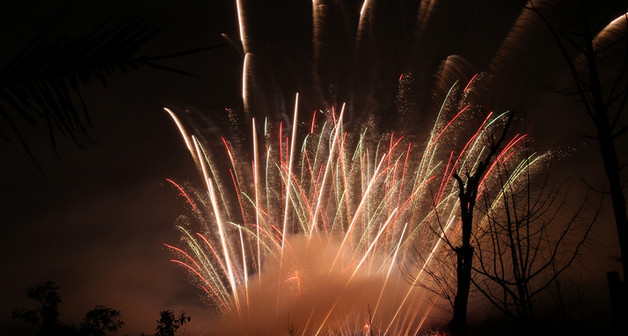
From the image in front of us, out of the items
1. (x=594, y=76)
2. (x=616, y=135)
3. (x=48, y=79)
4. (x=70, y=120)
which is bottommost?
(x=70, y=120)

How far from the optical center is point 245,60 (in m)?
19.9

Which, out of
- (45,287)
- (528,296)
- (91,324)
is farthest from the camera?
(91,324)

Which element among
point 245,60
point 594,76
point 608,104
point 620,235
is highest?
point 245,60

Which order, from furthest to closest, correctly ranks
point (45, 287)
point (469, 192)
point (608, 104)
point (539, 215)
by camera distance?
point (45, 287)
point (469, 192)
point (539, 215)
point (608, 104)

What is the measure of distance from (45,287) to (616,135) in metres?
23.6

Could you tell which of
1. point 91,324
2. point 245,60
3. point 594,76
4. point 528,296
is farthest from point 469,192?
point 91,324

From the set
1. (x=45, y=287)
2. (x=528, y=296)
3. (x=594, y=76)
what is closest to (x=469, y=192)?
(x=528, y=296)

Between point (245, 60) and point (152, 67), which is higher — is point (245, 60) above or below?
above

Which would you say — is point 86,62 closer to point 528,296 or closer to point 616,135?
point 616,135

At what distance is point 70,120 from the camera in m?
1.70

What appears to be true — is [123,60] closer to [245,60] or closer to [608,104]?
[608,104]

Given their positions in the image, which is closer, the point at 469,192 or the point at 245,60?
the point at 469,192

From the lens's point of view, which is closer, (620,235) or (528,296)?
(620,235)

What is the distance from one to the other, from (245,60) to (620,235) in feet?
54.3
